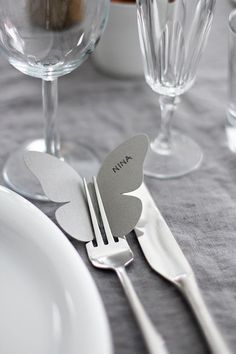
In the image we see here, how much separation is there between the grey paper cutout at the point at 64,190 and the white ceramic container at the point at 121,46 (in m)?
0.19

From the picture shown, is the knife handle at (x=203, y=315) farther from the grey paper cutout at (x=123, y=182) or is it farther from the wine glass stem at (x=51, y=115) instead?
the wine glass stem at (x=51, y=115)

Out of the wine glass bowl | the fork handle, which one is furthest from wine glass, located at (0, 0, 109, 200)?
the fork handle

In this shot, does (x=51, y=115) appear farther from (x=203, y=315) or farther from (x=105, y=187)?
(x=203, y=315)

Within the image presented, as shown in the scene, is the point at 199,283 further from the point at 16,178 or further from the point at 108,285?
the point at 16,178

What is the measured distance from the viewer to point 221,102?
Answer: 0.65 m

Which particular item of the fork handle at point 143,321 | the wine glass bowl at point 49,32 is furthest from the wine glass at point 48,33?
the fork handle at point 143,321

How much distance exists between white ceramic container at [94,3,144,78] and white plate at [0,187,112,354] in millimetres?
248

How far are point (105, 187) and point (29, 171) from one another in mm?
89

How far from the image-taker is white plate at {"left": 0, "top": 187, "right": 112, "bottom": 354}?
1.17 feet

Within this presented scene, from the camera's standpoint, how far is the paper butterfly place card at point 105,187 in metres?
→ 0.47

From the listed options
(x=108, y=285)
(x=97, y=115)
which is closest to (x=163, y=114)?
(x=97, y=115)

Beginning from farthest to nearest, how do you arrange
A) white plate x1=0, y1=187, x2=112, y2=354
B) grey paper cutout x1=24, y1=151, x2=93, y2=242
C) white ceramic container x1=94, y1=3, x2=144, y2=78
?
white ceramic container x1=94, y1=3, x2=144, y2=78 → grey paper cutout x1=24, y1=151, x2=93, y2=242 → white plate x1=0, y1=187, x2=112, y2=354

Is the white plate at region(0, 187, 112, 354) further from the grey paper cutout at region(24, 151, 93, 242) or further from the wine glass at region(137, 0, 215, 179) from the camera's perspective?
the wine glass at region(137, 0, 215, 179)

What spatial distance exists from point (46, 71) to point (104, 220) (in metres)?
0.12
